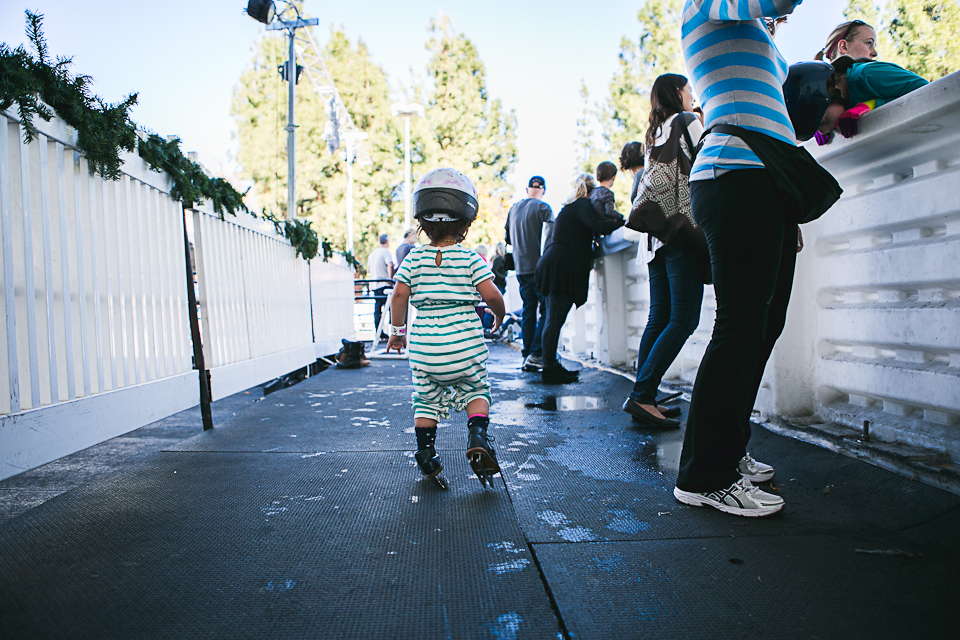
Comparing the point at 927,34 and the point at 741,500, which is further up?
the point at 927,34

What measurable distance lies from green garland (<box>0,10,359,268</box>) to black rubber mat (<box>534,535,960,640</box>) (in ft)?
8.88

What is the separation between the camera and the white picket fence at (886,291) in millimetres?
2471

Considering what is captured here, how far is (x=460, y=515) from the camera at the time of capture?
2.29 meters

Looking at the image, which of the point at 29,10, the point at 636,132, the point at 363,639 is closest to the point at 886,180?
the point at 363,639

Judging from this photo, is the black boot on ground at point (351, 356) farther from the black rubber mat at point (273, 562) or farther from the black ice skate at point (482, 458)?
the black ice skate at point (482, 458)

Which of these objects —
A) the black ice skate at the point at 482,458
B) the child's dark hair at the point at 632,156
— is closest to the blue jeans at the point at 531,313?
the child's dark hair at the point at 632,156

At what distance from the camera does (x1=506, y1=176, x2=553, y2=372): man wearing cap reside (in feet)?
22.7

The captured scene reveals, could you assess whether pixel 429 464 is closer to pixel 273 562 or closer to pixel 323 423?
pixel 273 562

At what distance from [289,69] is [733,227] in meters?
11.6

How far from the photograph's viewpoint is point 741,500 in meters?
2.21

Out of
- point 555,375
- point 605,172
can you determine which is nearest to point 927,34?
point 605,172

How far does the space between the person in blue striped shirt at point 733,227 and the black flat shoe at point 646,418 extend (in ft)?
4.56

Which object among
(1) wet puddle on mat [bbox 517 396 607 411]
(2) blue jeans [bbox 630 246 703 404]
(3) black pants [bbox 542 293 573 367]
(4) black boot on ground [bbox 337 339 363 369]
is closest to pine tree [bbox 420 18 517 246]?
(4) black boot on ground [bbox 337 339 363 369]

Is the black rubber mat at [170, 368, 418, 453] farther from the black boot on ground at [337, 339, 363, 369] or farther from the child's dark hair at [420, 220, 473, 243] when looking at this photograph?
the black boot on ground at [337, 339, 363, 369]
